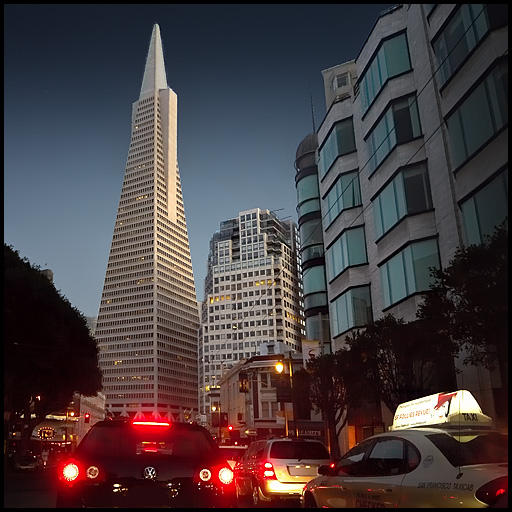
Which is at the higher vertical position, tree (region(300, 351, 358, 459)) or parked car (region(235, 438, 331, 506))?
tree (region(300, 351, 358, 459))

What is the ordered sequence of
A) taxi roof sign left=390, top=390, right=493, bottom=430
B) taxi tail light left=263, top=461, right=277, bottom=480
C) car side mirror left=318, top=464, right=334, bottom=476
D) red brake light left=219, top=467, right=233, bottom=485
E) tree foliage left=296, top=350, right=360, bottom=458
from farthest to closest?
tree foliage left=296, top=350, right=360, bottom=458
taxi tail light left=263, top=461, right=277, bottom=480
car side mirror left=318, top=464, right=334, bottom=476
taxi roof sign left=390, top=390, right=493, bottom=430
red brake light left=219, top=467, right=233, bottom=485

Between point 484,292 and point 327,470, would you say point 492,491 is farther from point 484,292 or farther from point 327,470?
point 484,292

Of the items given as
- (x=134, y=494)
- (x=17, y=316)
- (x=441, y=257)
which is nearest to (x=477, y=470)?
(x=134, y=494)

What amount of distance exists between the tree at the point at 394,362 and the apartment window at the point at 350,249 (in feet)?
29.9

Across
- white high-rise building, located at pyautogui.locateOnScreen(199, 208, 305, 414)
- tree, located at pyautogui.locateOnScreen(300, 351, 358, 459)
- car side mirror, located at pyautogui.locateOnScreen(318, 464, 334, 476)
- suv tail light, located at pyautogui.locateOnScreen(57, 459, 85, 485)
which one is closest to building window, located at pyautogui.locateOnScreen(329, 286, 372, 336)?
tree, located at pyautogui.locateOnScreen(300, 351, 358, 459)

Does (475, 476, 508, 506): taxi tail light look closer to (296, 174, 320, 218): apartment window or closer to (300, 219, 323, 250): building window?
(300, 219, 323, 250): building window

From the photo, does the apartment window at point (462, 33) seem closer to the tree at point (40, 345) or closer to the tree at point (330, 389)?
the tree at point (330, 389)

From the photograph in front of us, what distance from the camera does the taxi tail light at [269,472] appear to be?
12.8m

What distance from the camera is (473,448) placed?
626 centimetres

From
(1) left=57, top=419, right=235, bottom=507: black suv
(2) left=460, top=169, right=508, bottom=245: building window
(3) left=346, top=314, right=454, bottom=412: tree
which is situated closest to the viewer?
(1) left=57, top=419, right=235, bottom=507: black suv

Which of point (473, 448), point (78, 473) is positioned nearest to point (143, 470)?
point (78, 473)

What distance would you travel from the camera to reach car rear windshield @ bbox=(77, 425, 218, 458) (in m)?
5.98

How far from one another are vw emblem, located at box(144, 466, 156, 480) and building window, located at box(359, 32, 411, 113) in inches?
1012

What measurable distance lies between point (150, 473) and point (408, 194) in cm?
2232
